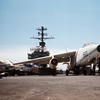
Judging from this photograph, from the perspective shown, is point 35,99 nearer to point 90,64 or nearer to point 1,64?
point 90,64

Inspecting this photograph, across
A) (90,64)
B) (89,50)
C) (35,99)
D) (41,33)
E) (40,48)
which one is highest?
(41,33)

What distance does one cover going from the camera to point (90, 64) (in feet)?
88.9

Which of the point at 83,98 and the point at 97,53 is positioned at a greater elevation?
the point at 97,53

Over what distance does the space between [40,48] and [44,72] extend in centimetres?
4021

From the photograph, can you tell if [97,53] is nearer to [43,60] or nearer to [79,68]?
[79,68]

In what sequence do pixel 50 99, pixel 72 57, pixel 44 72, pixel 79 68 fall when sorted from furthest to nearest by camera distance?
pixel 44 72 < pixel 72 57 < pixel 79 68 < pixel 50 99

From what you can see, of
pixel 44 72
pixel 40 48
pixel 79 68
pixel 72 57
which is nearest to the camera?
pixel 79 68

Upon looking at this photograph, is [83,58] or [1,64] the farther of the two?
[1,64]

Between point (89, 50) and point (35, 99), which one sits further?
point (89, 50)

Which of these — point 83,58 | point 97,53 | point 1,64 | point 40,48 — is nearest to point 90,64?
point 83,58

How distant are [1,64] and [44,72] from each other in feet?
28.0

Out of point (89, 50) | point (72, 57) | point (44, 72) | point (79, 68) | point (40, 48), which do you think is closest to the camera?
point (89, 50)

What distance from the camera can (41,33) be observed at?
76438 mm

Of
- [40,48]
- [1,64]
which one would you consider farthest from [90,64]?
[40,48]
